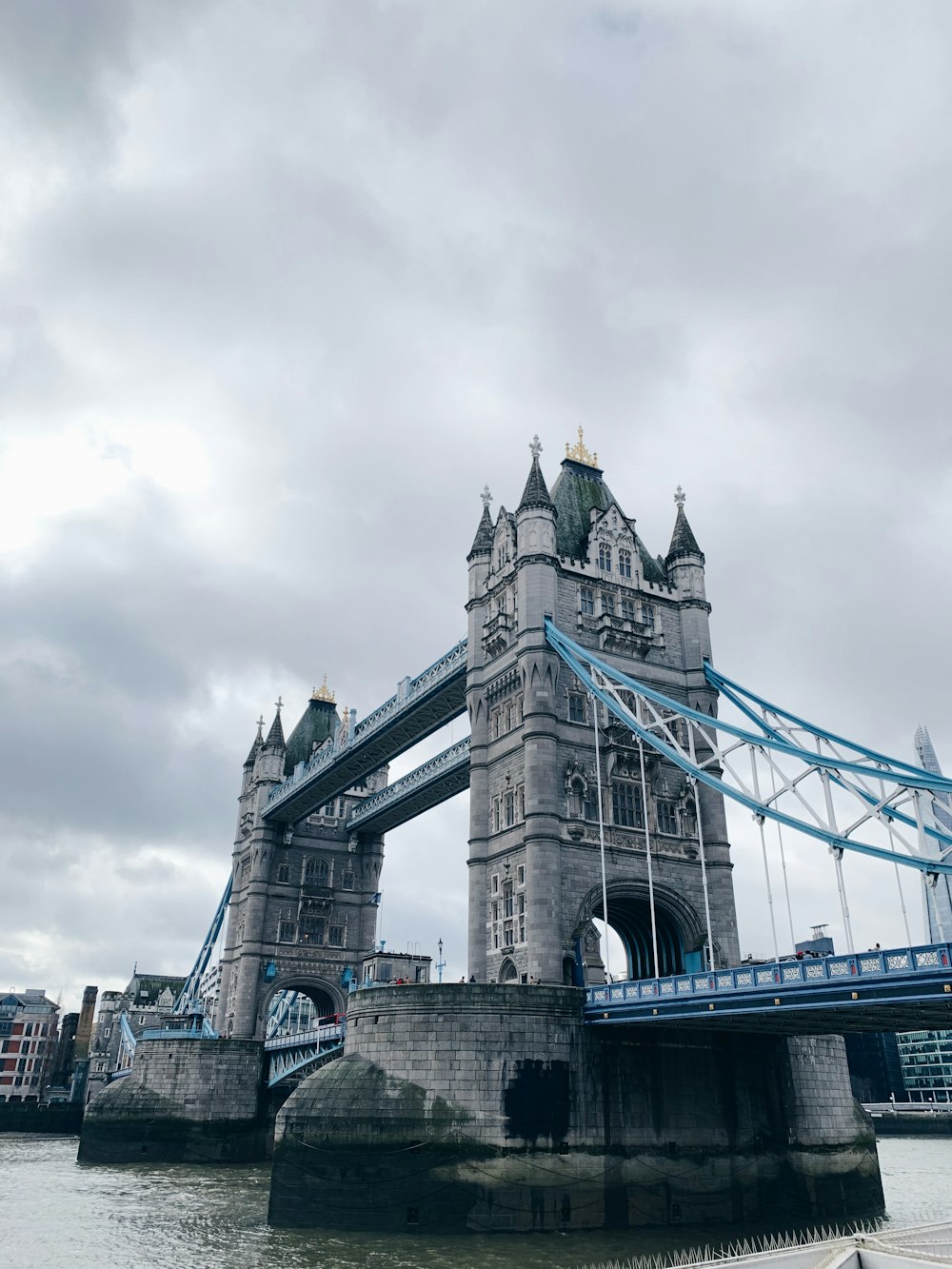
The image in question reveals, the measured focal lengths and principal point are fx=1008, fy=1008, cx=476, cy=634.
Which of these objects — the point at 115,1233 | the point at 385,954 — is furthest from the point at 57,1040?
the point at 115,1233

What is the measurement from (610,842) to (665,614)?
509 inches

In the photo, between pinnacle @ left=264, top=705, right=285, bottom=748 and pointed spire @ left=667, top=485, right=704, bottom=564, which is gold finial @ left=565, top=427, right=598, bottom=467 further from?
pinnacle @ left=264, top=705, right=285, bottom=748

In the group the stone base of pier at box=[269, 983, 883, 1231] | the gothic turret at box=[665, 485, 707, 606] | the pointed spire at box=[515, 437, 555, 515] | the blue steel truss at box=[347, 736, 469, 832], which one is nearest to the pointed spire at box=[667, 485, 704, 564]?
the gothic turret at box=[665, 485, 707, 606]

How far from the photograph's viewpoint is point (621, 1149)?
1352 inches

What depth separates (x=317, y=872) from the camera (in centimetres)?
7744

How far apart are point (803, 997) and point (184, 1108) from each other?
44431 mm

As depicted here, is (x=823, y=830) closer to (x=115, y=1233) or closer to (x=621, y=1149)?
(x=621, y=1149)

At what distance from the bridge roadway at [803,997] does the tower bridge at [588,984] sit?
0.32 ft

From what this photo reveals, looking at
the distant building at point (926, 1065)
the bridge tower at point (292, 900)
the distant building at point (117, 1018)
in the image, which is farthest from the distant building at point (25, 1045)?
the distant building at point (926, 1065)

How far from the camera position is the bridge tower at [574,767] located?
137 feet

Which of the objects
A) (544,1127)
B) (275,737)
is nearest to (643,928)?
(544,1127)

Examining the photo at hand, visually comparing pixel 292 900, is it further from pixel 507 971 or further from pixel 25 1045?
pixel 25 1045

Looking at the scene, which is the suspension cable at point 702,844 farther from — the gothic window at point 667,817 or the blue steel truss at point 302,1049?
the blue steel truss at point 302,1049

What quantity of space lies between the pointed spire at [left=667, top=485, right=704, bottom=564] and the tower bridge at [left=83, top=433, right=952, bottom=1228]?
0.13m
